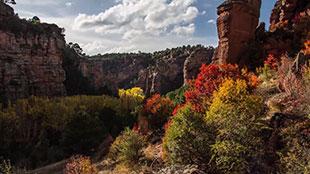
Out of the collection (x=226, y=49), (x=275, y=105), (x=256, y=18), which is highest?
(x=256, y=18)

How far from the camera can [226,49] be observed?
3228 centimetres

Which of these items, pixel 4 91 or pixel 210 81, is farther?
pixel 4 91

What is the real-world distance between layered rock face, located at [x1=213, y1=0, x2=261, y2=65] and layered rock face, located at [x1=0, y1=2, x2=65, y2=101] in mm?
41872

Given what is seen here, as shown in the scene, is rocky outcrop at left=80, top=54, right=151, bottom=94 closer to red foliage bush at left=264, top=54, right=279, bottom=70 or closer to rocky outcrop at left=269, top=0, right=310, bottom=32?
rocky outcrop at left=269, top=0, right=310, bottom=32

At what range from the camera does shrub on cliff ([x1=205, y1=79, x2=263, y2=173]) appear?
55.9ft

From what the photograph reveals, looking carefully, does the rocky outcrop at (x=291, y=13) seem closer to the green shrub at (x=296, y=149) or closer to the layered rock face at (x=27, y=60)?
the green shrub at (x=296, y=149)

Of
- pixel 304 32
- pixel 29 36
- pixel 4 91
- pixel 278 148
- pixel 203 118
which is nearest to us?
pixel 278 148

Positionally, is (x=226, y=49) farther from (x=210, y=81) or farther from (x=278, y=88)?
(x=278, y=88)

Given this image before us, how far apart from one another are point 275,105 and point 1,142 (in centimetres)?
3394

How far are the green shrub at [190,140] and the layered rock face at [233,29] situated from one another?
13437mm

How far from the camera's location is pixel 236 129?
58.8 feet

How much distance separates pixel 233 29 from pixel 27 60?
49.7 metres

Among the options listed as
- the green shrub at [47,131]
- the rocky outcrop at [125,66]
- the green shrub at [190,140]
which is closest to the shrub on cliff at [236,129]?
the green shrub at [190,140]

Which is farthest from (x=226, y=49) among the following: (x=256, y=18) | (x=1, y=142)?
(x=1, y=142)
